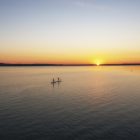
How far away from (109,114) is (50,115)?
36.0 feet

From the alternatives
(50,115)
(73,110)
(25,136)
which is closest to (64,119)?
(50,115)

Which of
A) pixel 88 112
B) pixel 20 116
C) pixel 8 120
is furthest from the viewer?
pixel 88 112

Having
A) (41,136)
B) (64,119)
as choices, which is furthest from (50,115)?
(41,136)

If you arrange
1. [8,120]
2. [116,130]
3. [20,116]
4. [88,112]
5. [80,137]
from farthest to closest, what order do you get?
[88,112] < [20,116] < [8,120] < [116,130] < [80,137]

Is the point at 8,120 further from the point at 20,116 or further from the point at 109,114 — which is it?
the point at 109,114

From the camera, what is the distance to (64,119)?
104 ft

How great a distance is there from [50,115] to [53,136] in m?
9.44

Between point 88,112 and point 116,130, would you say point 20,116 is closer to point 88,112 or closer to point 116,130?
point 88,112

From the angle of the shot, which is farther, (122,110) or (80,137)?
(122,110)

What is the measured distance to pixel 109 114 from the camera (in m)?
35.0

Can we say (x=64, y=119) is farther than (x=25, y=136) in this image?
Yes

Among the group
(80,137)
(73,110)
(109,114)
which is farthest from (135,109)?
(80,137)

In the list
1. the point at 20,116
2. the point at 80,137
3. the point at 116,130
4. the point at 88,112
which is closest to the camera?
the point at 80,137

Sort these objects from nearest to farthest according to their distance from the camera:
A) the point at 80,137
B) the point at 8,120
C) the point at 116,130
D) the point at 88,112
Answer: the point at 80,137, the point at 116,130, the point at 8,120, the point at 88,112
